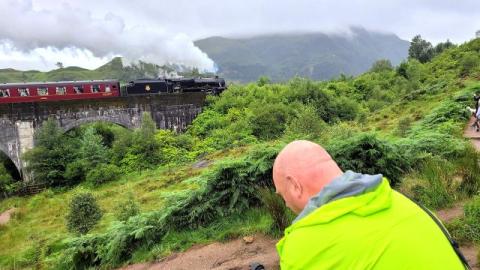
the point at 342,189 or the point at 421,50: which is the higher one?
the point at 421,50

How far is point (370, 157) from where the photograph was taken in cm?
657

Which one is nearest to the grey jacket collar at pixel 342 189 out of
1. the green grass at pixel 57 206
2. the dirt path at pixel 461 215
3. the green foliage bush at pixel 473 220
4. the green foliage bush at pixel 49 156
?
the dirt path at pixel 461 215

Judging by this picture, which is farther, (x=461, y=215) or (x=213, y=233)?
(x=213, y=233)

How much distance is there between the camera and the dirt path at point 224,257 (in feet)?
16.6

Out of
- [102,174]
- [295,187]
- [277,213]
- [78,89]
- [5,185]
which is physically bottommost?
[5,185]

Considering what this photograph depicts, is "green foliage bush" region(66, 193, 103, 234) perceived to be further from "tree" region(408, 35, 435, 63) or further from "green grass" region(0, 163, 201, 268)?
"tree" region(408, 35, 435, 63)

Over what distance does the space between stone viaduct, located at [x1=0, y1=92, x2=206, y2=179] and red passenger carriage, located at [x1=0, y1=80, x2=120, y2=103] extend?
943mm

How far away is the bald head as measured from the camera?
5.72 feet

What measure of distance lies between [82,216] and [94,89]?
20.7m

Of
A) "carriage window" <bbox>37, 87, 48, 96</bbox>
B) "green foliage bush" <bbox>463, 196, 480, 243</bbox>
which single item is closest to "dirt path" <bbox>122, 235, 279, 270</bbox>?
"green foliage bush" <bbox>463, 196, 480, 243</bbox>

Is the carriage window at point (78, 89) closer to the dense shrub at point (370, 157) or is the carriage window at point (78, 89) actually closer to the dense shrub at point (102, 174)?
the dense shrub at point (102, 174)

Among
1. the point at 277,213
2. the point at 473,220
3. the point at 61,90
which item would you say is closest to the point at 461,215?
the point at 473,220

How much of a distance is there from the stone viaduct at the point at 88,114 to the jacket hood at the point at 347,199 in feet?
94.9

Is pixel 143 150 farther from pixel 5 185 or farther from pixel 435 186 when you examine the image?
pixel 435 186
